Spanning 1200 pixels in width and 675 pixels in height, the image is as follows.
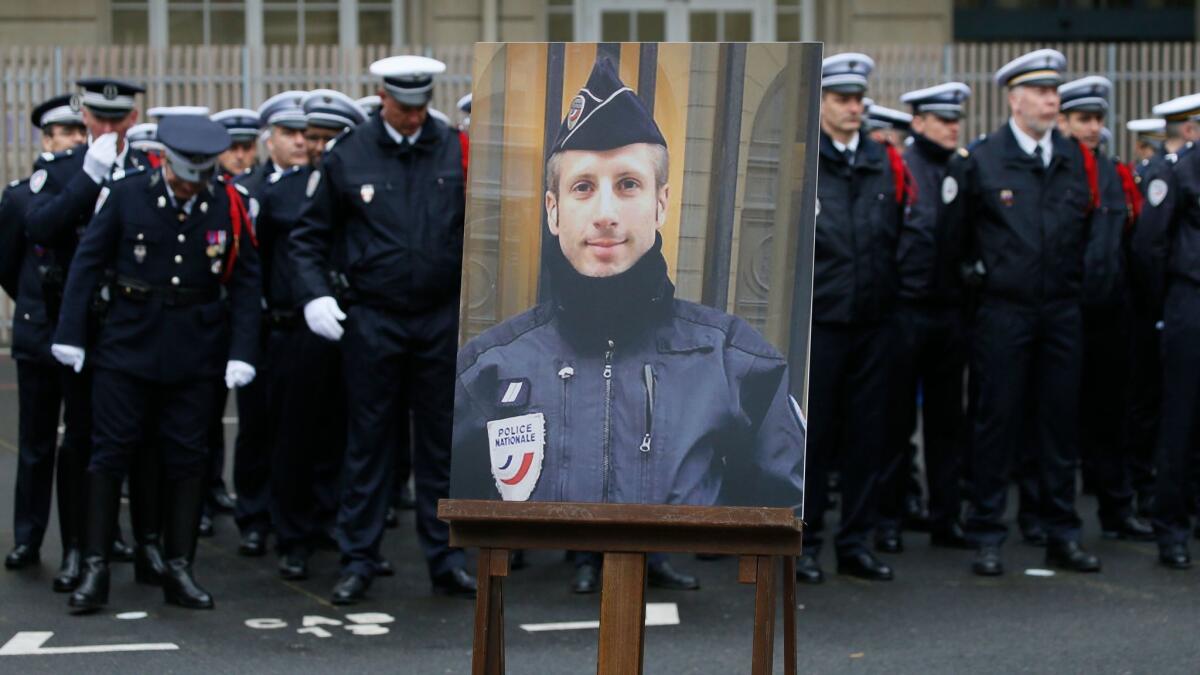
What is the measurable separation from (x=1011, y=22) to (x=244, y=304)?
1505 centimetres

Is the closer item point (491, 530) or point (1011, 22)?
point (491, 530)

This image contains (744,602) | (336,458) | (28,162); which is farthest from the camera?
(28,162)

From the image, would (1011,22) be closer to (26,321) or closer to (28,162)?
(28,162)

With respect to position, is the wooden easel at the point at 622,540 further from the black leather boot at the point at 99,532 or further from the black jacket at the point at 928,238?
the black jacket at the point at 928,238

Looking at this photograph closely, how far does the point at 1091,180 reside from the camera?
8.62 m

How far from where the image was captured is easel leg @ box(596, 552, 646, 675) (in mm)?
4918

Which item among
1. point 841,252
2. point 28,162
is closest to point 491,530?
point 841,252

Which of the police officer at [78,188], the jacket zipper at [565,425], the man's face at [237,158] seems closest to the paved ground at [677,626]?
the police officer at [78,188]

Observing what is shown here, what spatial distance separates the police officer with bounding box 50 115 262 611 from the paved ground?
0.39 m

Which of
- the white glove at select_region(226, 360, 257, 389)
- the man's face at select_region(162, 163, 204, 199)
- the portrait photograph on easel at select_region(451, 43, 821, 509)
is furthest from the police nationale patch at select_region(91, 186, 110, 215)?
the portrait photograph on easel at select_region(451, 43, 821, 509)

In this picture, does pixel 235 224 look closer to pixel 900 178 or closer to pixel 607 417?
pixel 900 178

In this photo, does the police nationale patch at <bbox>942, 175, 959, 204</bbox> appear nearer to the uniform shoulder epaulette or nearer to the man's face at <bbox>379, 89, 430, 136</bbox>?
the man's face at <bbox>379, 89, 430, 136</bbox>

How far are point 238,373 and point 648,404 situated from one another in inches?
123

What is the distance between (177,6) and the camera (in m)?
21.2
